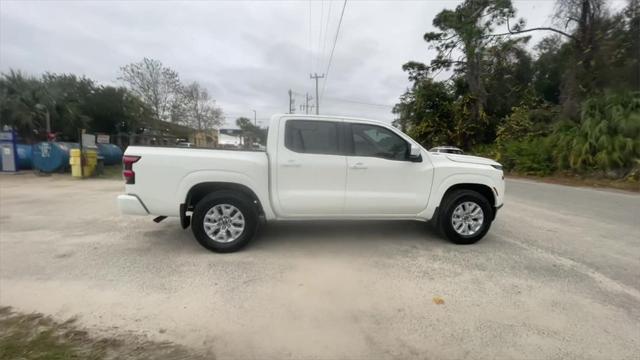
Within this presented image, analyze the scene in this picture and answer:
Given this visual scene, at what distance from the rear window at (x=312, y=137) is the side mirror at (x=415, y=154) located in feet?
3.23

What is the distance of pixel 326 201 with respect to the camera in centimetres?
443

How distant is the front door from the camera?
4461 mm

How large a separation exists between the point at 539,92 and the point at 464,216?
2549 centimetres

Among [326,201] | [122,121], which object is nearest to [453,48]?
[326,201]

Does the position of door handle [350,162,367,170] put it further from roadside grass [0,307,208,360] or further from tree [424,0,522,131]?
tree [424,0,522,131]

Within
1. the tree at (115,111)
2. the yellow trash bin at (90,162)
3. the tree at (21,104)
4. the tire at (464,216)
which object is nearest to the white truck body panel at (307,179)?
the tire at (464,216)

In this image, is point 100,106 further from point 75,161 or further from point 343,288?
point 343,288

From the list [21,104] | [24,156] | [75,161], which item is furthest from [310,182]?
[21,104]

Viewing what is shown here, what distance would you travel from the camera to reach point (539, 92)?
24703 millimetres

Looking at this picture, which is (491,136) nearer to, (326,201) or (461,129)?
Result: (461,129)

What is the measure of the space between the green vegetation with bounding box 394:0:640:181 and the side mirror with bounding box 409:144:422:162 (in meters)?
12.7

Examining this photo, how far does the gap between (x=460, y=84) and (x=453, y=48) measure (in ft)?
10.3

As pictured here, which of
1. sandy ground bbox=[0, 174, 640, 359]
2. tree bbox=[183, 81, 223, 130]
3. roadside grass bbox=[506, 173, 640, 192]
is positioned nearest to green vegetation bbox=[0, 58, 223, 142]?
tree bbox=[183, 81, 223, 130]

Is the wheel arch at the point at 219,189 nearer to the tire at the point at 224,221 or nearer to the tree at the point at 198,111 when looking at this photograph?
the tire at the point at 224,221
